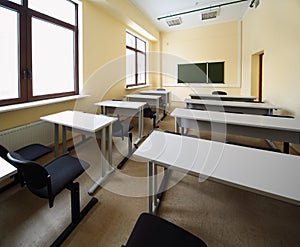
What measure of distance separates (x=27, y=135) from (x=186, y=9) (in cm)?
565

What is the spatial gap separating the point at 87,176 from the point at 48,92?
6.22 ft

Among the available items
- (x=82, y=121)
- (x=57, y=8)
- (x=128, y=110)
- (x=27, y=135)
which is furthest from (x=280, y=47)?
(x=27, y=135)

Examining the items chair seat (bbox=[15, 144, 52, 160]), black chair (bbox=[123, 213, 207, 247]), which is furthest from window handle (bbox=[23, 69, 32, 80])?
black chair (bbox=[123, 213, 207, 247])

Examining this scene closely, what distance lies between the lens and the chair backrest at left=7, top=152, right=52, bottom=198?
4.27 ft

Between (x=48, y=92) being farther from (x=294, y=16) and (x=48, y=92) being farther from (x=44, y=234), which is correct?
(x=294, y=16)

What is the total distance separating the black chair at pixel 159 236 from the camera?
1017 mm

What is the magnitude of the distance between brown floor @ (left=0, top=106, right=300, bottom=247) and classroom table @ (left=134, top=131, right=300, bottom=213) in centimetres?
35

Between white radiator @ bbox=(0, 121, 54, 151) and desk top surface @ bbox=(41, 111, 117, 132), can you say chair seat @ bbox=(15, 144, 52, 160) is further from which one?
white radiator @ bbox=(0, 121, 54, 151)

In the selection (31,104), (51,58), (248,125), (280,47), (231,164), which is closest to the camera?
(231,164)

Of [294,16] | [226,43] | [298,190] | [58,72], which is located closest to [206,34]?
[226,43]

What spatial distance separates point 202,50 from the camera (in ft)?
25.6

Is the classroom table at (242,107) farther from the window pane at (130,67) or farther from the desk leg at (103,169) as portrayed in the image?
the window pane at (130,67)

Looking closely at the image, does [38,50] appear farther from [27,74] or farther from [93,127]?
[93,127]

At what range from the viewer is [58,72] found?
3684 millimetres
